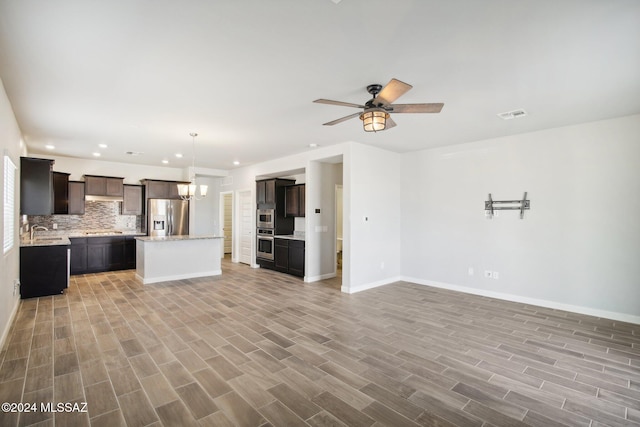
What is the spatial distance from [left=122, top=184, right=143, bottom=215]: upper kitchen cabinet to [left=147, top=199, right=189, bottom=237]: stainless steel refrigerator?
0.34m

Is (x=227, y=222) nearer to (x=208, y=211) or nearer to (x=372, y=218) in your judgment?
(x=208, y=211)

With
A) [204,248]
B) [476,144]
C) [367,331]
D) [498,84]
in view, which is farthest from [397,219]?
[204,248]

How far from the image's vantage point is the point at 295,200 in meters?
7.20

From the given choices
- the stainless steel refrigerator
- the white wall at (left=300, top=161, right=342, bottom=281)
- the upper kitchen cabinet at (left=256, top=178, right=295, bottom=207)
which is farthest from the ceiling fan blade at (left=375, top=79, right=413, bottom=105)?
the stainless steel refrigerator

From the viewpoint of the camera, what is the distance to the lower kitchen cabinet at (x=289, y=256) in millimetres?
6586

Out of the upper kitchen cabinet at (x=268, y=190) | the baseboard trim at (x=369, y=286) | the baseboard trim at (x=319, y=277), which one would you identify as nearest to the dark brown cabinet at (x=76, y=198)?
the upper kitchen cabinet at (x=268, y=190)

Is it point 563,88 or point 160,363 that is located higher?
point 563,88

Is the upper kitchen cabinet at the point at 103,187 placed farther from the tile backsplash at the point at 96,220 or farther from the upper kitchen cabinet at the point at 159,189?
the upper kitchen cabinet at the point at 159,189

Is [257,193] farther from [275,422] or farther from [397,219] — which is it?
[275,422]

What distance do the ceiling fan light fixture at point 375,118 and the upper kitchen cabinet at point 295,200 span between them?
165 inches

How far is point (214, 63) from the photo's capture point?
8.66 feet

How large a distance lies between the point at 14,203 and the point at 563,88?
6.81m

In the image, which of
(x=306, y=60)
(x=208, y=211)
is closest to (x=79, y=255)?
(x=208, y=211)

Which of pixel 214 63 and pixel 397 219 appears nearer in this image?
pixel 214 63
